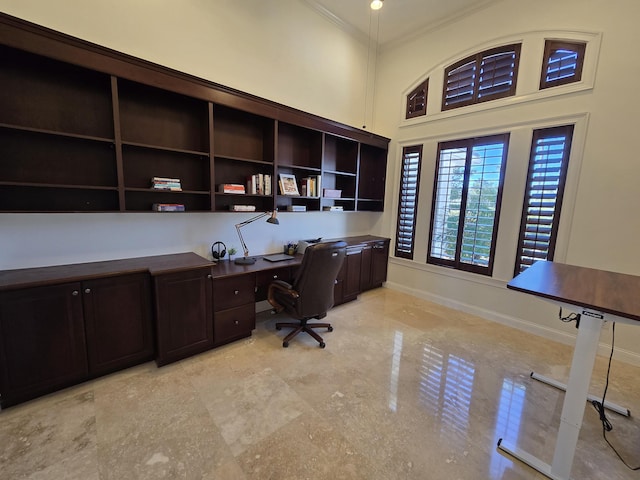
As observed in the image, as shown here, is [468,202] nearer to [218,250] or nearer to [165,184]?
[218,250]

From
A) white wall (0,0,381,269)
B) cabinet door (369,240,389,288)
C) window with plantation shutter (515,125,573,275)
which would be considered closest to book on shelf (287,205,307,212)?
white wall (0,0,381,269)

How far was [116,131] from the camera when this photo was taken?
7.00 ft

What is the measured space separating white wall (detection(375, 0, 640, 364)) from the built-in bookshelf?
194 cm

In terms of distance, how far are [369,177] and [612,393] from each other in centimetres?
375

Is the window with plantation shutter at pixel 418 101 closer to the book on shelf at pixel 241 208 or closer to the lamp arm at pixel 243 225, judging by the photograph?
the lamp arm at pixel 243 225

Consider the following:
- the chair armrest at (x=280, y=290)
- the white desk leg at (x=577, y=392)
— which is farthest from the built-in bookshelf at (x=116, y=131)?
the white desk leg at (x=577, y=392)

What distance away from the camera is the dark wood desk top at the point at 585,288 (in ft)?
4.45

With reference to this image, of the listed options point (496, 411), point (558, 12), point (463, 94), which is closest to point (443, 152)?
point (463, 94)

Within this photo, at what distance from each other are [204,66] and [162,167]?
3.79 ft

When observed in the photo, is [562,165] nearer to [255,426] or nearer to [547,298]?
[547,298]

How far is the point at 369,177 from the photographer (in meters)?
4.69

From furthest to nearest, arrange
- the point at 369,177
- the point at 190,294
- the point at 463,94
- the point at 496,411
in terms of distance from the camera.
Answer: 1. the point at 369,177
2. the point at 463,94
3. the point at 190,294
4. the point at 496,411

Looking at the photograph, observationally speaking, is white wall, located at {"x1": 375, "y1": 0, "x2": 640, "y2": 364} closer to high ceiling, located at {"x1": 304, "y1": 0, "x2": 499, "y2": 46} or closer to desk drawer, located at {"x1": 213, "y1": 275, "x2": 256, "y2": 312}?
high ceiling, located at {"x1": 304, "y1": 0, "x2": 499, "y2": 46}

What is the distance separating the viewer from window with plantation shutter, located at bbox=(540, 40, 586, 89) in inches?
110
